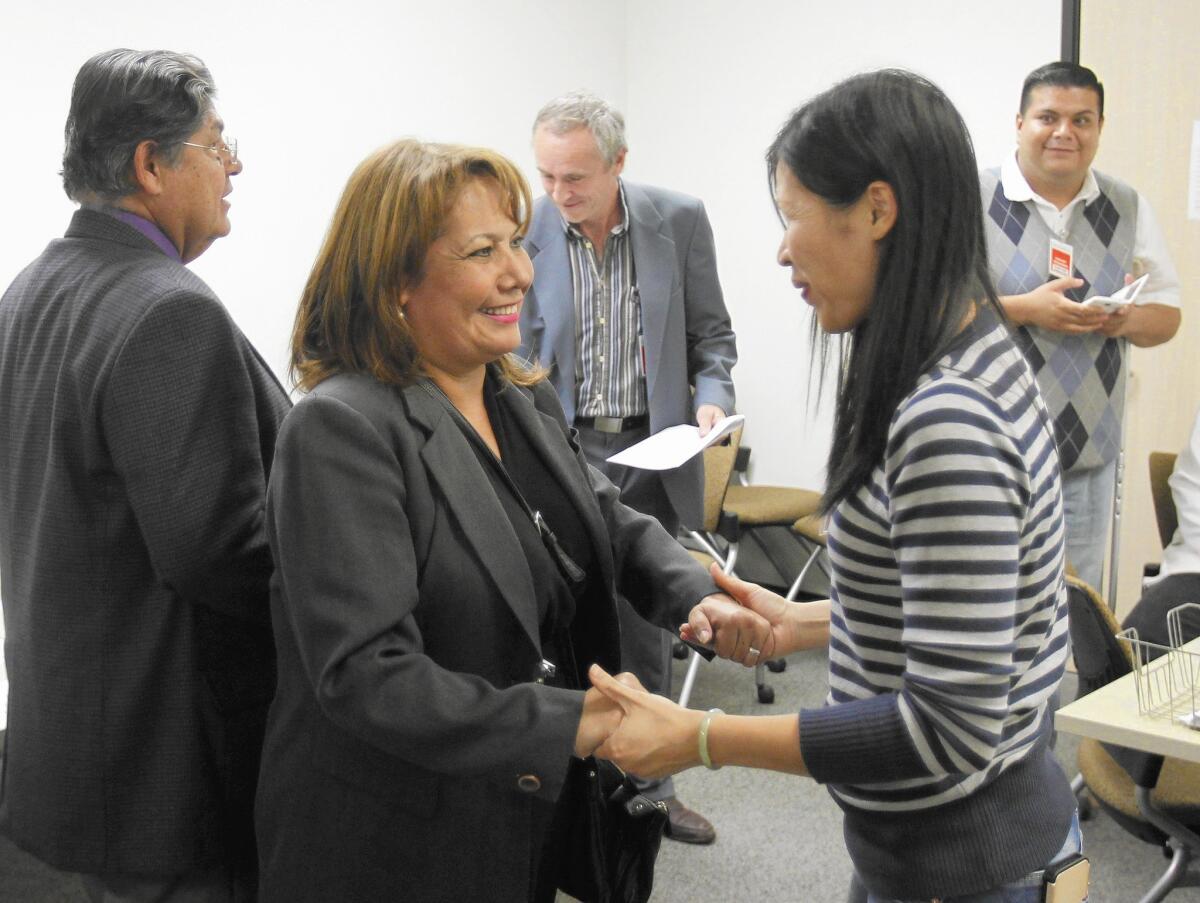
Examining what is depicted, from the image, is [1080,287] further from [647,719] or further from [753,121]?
[647,719]

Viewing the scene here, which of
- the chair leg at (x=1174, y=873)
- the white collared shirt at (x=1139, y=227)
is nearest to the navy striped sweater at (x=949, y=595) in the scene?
the chair leg at (x=1174, y=873)

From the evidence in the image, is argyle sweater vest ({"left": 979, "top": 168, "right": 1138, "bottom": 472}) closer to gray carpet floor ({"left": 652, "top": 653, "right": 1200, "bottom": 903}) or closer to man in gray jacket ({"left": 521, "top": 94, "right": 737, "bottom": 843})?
man in gray jacket ({"left": 521, "top": 94, "right": 737, "bottom": 843})

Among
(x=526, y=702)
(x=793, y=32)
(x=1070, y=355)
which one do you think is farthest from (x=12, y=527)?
(x=793, y=32)

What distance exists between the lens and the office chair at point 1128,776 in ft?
7.43

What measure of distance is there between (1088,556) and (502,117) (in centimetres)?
290

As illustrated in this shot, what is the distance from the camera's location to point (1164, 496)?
347 centimetres

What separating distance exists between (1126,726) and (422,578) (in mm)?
1122

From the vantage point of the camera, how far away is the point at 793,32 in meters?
5.29

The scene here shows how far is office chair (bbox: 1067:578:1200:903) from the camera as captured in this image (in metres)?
2.27

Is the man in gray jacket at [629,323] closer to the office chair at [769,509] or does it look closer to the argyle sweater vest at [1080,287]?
the argyle sweater vest at [1080,287]

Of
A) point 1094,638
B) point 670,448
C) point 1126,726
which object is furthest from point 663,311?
point 1126,726

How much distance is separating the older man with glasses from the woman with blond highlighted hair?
214 millimetres

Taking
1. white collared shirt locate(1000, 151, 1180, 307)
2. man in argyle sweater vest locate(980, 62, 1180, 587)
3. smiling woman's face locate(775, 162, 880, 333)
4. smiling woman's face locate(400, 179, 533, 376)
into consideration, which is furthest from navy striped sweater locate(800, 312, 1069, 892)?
white collared shirt locate(1000, 151, 1180, 307)

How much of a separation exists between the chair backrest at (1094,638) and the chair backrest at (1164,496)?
119 cm
